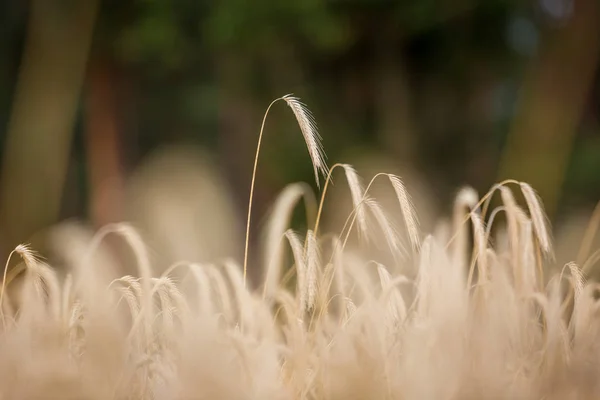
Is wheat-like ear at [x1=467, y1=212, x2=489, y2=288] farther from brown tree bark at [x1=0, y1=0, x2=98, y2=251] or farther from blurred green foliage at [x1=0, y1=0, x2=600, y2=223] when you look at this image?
brown tree bark at [x1=0, y1=0, x2=98, y2=251]

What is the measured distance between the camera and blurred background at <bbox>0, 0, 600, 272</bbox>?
5.02 m

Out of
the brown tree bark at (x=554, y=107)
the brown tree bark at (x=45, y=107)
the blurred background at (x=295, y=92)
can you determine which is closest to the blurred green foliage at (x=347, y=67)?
the blurred background at (x=295, y=92)

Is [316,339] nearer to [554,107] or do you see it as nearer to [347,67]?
[554,107]

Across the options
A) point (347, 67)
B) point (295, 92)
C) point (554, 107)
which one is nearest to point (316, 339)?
point (554, 107)

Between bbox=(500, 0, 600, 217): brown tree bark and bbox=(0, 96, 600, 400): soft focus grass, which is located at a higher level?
bbox=(500, 0, 600, 217): brown tree bark

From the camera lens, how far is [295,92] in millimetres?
5832

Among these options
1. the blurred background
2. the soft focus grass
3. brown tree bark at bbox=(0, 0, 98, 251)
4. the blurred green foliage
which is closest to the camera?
the soft focus grass

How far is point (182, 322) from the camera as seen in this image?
1.38 m

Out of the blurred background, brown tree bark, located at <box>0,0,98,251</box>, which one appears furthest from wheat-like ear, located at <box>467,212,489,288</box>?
brown tree bark, located at <box>0,0,98,251</box>

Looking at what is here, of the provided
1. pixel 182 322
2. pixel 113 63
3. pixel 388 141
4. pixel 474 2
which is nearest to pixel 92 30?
pixel 113 63

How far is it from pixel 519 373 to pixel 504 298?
0.17m

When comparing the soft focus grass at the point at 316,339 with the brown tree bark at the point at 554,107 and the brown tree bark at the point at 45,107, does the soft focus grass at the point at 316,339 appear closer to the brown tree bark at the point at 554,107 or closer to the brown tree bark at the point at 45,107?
the brown tree bark at the point at 554,107

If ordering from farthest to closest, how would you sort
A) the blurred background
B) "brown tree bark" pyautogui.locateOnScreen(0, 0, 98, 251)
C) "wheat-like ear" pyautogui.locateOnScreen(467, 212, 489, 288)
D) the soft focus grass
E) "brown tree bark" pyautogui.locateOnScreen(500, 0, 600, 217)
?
"brown tree bark" pyautogui.locateOnScreen(0, 0, 98, 251) < the blurred background < "brown tree bark" pyautogui.locateOnScreen(500, 0, 600, 217) < "wheat-like ear" pyautogui.locateOnScreen(467, 212, 489, 288) < the soft focus grass

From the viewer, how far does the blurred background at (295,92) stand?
16.5ft
